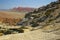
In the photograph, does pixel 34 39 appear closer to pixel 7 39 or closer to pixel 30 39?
pixel 30 39

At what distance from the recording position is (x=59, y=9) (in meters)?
24.2

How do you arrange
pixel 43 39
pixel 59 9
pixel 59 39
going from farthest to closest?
pixel 59 9, pixel 43 39, pixel 59 39

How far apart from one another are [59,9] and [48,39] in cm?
1489

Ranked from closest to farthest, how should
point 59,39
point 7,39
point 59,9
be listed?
point 59,39
point 7,39
point 59,9

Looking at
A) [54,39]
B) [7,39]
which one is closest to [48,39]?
[54,39]

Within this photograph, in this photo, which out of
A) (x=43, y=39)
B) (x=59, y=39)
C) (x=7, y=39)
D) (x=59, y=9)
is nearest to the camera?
(x=59, y=39)

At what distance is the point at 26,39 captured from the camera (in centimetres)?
1062

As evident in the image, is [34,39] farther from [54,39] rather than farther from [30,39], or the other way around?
[54,39]

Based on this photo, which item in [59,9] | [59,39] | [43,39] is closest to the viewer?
[59,39]

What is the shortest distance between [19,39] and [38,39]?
3.89 feet

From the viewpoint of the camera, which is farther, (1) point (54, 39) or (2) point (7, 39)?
(2) point (7, 39)

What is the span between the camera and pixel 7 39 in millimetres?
10984

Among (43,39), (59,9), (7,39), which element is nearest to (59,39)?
(43,39)

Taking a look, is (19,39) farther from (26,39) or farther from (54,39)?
(54,39)
